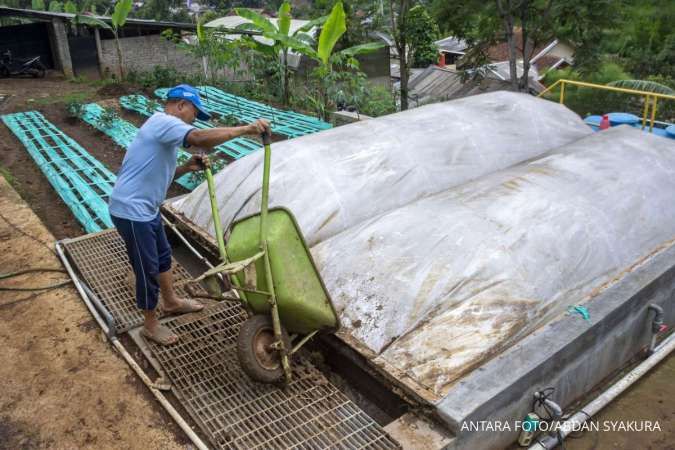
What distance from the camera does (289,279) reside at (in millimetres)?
3197

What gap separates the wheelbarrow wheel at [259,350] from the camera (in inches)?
123

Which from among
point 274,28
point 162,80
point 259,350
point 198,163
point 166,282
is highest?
point 274,28

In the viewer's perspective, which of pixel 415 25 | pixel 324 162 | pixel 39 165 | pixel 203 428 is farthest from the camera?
pixel 415 25

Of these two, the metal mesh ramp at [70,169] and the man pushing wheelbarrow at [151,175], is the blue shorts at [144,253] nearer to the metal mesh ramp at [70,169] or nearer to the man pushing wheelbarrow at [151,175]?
the man pushing wheelbarrow at [151,175]

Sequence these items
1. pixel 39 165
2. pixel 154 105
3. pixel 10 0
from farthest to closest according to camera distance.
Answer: pixel 10 0 → pixel 154 105 → pixel 39 165

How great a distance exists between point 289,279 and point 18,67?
15637 millimetres

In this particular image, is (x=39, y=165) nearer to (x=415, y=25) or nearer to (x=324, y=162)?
(x=324, y=162)

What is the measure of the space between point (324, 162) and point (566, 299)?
7.34 feet

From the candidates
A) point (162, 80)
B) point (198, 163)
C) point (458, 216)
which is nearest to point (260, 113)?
point (162, 80)

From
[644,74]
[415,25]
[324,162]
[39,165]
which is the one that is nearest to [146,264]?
[324,162]

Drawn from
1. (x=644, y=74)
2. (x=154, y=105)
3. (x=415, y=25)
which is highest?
(x=415, y=25)

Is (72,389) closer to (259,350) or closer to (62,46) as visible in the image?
(259,350)

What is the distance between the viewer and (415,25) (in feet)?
37.4

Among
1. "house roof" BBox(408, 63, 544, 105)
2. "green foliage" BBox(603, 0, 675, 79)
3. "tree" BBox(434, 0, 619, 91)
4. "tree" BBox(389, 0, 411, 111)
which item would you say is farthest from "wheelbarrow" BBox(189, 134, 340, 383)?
"green foliage" BBox(603, 0, 675, 79)
